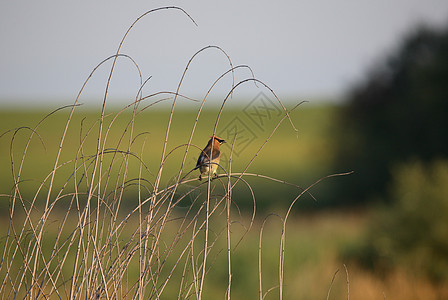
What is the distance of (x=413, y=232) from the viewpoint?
1066cm

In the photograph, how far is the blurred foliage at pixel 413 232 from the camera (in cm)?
1025

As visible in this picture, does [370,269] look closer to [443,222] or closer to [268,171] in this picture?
[443,222]

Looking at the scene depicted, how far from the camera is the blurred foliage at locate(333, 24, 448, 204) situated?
1847 centimetres

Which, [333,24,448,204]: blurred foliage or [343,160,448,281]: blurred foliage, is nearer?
[343,160,448,281]: blurred foliage

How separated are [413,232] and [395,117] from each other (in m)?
11.1

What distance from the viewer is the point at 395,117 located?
825 inches

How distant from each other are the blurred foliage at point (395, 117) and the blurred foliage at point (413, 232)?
302 inches

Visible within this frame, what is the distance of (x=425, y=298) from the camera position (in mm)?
8641

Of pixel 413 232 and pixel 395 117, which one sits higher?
pixel 395 117

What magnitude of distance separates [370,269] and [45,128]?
165 feet

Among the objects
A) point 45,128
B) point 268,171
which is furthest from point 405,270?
point 45,128

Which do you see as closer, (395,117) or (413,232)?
(413,232)

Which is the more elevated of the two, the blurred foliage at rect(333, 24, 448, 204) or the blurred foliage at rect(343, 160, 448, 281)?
the blurred foliage at rect(333, 24, 448, 204)

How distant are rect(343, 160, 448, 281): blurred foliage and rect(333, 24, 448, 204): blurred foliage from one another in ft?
25.2
